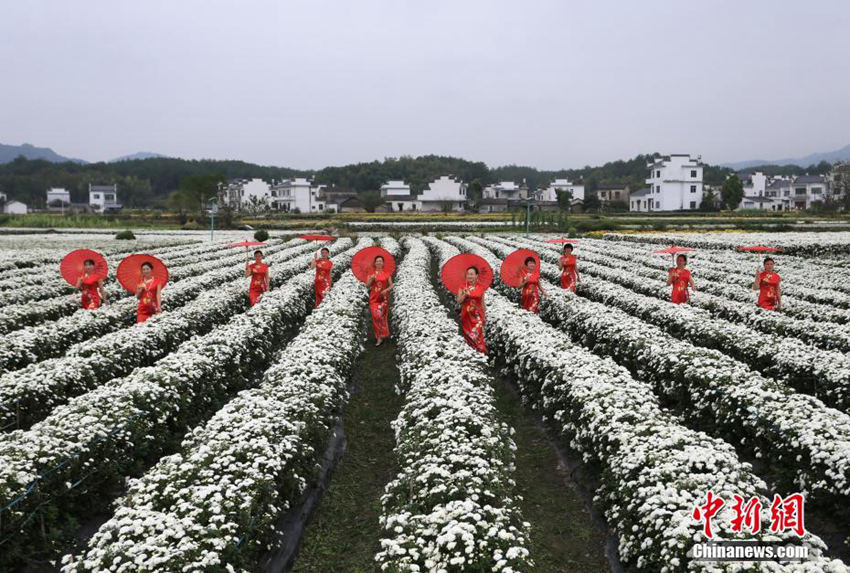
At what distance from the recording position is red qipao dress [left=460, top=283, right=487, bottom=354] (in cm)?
1199

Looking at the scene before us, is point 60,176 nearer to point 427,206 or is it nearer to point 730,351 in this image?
point 427,206

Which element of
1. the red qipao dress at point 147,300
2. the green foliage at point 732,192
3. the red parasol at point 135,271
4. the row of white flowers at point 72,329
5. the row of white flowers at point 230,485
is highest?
the green foliage at point 732,192

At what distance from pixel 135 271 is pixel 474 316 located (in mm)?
7299

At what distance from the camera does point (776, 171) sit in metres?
155

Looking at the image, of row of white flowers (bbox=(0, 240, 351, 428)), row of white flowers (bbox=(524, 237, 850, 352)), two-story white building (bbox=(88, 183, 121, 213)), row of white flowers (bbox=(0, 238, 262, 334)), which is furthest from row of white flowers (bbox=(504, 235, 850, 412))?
two-story white building (bbox=(88, 183, 121, 213))

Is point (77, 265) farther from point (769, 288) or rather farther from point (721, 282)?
point (721, 282)

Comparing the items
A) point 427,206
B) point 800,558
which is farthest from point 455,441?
point 427,206

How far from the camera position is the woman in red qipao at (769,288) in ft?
47.6

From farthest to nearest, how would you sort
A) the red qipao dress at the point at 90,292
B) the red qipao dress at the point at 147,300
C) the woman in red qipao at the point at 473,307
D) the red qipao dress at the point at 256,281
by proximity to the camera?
the red qipao dress at the point at 256,281
the red qipao dress at the point at 90,292
the red qipao dress at the point at 147,300
the woman in red qipao at the point at 473,307

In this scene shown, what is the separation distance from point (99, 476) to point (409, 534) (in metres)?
3.66

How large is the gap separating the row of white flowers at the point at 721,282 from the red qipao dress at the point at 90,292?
52.2 ft

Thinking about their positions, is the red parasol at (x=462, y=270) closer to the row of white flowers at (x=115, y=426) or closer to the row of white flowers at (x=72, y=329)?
the row of white flowers at (x=115, y=426)

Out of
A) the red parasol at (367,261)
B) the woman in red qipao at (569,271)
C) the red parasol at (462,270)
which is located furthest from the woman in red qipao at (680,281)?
the red parasol at (367,261)

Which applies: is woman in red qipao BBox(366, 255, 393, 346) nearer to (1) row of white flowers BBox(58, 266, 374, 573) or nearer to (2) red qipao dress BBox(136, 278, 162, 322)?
(2) red qipao dress BBox(136, 278, 162, 322)
